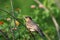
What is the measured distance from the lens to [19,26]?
241 cm

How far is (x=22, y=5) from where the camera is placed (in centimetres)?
670

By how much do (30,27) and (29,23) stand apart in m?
0.03

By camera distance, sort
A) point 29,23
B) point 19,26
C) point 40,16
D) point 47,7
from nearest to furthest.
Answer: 1. point 29,23
2. point 19,26
3. point 47,7
4. point 40,16

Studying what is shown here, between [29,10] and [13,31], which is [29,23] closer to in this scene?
[13,31]

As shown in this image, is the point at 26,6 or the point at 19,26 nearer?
the point at 19,26

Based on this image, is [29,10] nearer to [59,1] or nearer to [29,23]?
[59,1]

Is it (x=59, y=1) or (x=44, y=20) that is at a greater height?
(x=59, y=1)

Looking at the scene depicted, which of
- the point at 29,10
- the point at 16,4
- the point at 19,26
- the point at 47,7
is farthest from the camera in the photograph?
the point at 16,4

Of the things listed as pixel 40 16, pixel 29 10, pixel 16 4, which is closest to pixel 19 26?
pixel 40 16

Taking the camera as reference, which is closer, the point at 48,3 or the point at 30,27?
the point at 30,27

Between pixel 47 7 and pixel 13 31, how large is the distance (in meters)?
2.80

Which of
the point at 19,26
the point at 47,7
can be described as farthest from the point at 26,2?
the point at 19,26

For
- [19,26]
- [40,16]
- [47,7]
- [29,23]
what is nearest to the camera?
[29,23]

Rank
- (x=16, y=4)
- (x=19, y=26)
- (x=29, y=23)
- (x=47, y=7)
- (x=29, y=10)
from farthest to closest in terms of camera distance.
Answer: (x=16, y=4)
(x=29, y=10)
(x=47, y=7)
(x=19, y=26)
(x=29, y=23)
